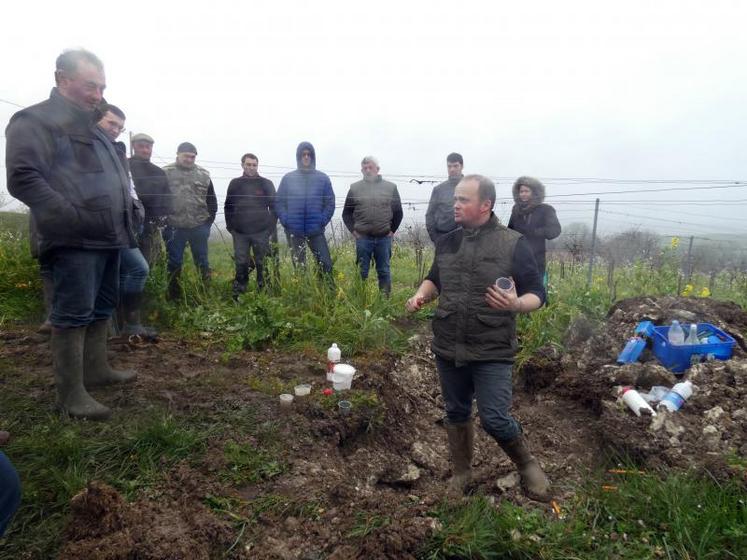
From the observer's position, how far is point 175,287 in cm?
564

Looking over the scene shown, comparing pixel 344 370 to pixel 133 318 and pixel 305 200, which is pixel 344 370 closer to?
pixel 133 318

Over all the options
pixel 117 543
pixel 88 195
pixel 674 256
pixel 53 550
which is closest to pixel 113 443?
pixel 53 550

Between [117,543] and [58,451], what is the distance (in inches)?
35.4

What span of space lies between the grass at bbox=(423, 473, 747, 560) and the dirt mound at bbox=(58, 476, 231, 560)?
1085mm

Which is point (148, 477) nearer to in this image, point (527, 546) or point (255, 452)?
point (255, 452)

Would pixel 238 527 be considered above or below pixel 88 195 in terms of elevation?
below

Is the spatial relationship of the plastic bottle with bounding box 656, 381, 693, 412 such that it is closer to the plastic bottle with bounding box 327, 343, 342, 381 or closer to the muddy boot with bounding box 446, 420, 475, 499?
the muddy boot with bounding box 446, 420, 475, 499

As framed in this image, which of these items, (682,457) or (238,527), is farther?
(682,457)

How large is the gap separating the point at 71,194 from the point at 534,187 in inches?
182

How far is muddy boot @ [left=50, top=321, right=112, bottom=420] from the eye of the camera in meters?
2.95

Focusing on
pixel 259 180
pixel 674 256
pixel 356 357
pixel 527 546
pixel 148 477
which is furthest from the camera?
pixel 674 256

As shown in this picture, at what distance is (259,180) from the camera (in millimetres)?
5996

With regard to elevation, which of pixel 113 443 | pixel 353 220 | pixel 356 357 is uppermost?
pixel 353 220

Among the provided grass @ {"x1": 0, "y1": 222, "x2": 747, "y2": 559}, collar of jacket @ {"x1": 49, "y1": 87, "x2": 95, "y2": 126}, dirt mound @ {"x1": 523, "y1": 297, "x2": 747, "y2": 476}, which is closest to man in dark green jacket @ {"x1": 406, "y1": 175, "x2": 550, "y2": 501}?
grass @ {"x1": 0, "y1": 222, "x2": 747, "y2": 559}
